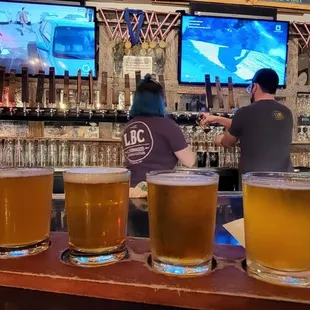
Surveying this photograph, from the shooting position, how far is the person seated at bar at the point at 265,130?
2656mm

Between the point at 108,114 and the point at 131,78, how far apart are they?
0.62 meters

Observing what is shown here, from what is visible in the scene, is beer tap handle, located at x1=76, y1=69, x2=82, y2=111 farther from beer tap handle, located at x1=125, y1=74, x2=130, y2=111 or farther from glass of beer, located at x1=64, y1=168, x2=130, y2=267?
glass of beer, located at x1=64, y1=168, x2=130, y2=267

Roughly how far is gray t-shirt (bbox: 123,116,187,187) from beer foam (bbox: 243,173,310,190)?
172 centimetres

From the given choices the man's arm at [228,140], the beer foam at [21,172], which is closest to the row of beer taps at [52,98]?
the man's arm at [228,140]

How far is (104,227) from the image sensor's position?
23.0 inches

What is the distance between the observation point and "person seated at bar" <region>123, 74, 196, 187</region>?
2.29 meters

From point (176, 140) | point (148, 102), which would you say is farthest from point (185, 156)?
point (148, 102)

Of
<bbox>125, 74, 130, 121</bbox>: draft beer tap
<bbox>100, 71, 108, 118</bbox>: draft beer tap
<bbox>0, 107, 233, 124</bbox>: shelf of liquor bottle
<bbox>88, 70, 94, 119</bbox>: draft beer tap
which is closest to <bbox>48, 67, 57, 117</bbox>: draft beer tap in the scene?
<bbox>0, 107, 233, 124</bbox>: shelf of liquor bottle

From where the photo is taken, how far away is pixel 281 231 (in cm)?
52

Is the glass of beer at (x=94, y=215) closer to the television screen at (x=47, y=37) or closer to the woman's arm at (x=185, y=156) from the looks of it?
the woman's arm at (x=185, y=156)

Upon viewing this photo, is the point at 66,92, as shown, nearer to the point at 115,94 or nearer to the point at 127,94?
the point at 115,94

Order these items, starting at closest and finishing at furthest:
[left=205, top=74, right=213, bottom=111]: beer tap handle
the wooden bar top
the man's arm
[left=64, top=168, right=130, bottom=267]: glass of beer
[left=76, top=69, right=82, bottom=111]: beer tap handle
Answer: the wooden bar top < [left=64, top=168, right=130, bottom=267]: glass of beer < the man's arm < [left=76, top=69, right=82, bottom=111]: beer tap handle < [left=205, top=74, right=213, bottom=111]: beer tap handle

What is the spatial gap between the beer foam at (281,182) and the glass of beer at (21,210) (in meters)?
0.31

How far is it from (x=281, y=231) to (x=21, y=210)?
0.37 metres
